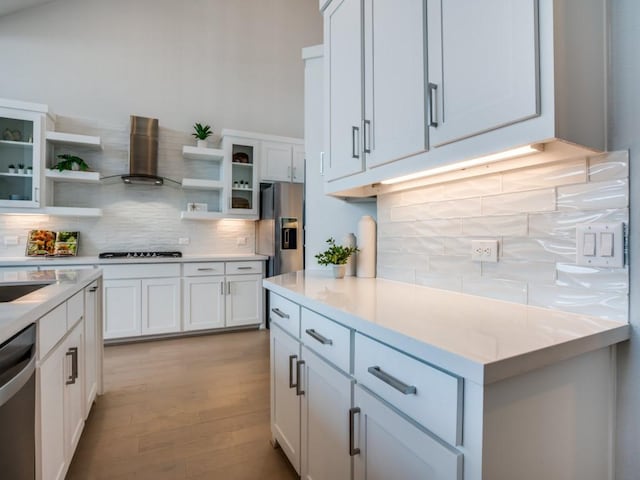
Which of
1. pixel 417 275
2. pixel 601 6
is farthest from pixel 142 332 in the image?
pixel 601 6

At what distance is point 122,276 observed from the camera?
3.41 m

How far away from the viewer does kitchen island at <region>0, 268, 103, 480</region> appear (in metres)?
1.11

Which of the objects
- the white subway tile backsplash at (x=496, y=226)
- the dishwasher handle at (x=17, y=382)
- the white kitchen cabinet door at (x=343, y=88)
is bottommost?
the dishwasher handle at (x=17, y=382)

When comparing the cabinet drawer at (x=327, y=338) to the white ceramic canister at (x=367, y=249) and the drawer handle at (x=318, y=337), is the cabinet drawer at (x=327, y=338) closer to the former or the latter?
the drawer handle at (x=318, y=337)

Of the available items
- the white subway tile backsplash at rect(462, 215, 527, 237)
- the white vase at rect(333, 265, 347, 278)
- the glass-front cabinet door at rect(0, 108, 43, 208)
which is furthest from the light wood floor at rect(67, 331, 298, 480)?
the glass-front cabinet door at rect(0, 108, 43, 208)

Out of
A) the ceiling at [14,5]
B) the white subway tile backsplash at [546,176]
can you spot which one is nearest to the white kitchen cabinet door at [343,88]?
the white subway tile backsplash at [546,176]

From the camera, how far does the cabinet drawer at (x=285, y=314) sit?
1.42 meters

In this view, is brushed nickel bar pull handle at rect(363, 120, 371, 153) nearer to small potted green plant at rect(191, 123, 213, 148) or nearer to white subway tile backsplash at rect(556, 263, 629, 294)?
white subway tile backsplash at rect(556, 263, 629, 294)

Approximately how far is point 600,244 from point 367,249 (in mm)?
1060

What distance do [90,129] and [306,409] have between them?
159 inches

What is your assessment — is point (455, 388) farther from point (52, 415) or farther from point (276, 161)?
point (276, 161)

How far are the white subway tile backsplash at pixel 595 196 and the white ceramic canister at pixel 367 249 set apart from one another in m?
0.95

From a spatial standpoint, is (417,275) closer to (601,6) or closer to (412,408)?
(412,408)

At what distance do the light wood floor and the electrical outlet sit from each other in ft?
4.30
